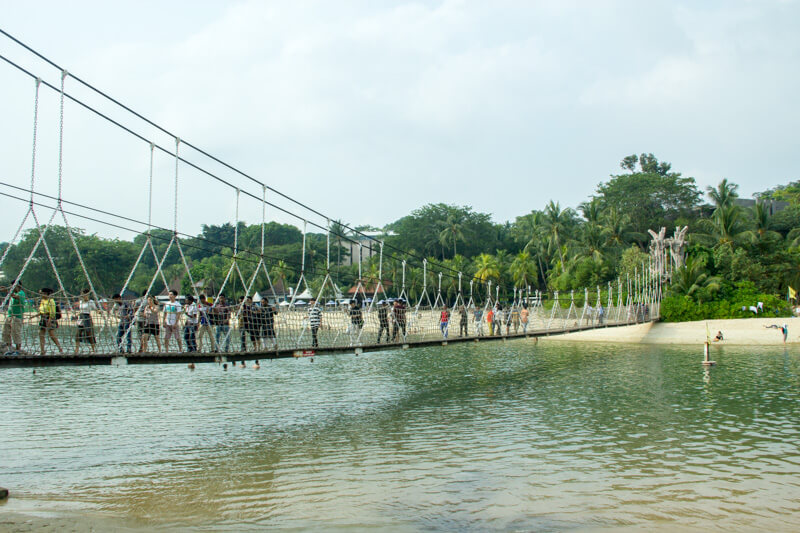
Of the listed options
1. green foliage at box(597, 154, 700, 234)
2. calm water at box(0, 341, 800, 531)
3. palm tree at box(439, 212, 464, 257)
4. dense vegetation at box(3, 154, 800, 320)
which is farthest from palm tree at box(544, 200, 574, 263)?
calm water at box(0, 341, 800, 531)

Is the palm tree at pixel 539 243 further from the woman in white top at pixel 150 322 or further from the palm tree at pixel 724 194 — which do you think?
the woman in white top at pixel 150 322

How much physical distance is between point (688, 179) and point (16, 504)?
41.0 m

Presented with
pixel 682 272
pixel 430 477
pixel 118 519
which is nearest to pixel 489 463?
pixel 430 477

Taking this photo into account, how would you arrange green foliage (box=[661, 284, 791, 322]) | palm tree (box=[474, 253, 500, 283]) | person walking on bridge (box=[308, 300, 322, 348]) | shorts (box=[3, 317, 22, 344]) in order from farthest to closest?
palm tree (box=[474, 253, 500, 283]) < green foliage (box=[661, 284, 791, 322]) < person walking on bridge (box=[308, 300, 322, 348]) < shorts (box=[3, 317, 22, 344])

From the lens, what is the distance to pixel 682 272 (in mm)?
27359

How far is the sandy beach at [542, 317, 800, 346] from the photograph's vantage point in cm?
2300

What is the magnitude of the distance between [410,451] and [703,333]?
64.9 ft

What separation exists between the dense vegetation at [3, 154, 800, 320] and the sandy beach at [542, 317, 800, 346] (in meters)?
1.09

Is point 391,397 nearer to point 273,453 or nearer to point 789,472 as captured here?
point 273,453

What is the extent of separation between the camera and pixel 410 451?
815cm

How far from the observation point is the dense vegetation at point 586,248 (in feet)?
91.1

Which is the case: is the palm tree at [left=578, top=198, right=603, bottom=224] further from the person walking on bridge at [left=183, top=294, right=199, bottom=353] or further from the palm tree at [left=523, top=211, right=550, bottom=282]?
the person walking on bridge at [left=183, top=294, right=199, bottom=353]

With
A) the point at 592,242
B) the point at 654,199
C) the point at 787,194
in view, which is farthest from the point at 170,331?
the point at 787,194

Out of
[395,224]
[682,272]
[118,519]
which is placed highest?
[395,224]
